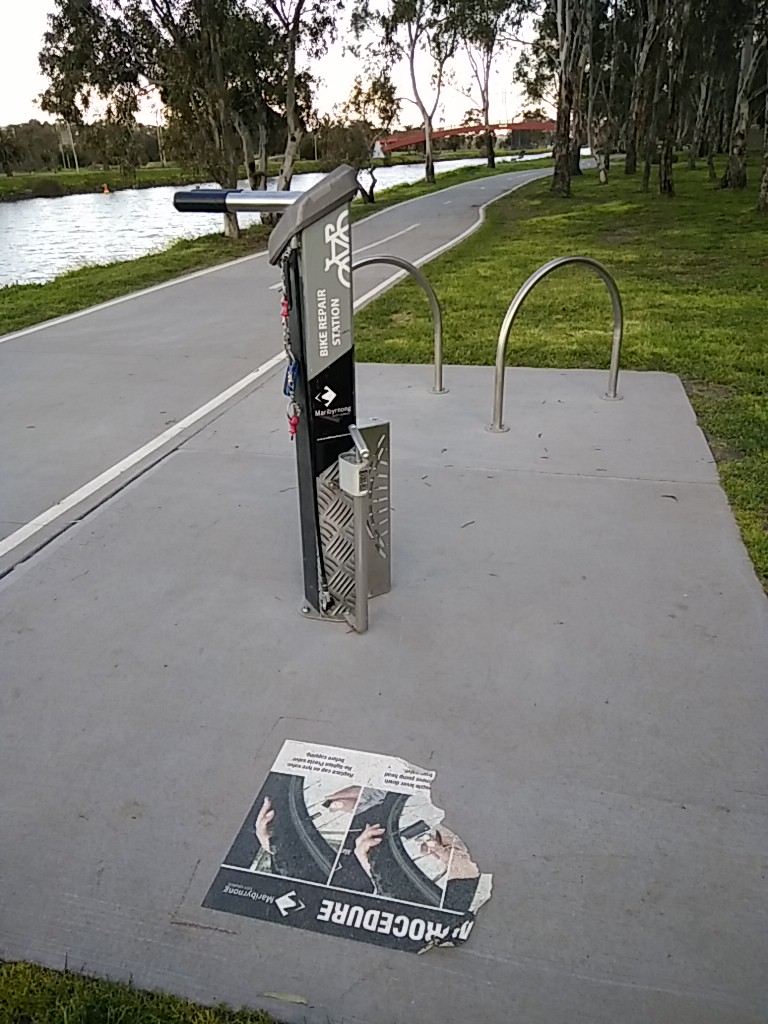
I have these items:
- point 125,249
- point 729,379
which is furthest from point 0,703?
point 125,249

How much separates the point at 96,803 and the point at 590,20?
28.3 m

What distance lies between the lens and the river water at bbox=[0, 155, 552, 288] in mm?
16391

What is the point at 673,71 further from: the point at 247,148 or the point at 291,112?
the point at 247,148

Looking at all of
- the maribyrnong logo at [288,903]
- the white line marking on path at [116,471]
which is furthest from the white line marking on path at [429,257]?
the maribyrnong logo at [288,903]

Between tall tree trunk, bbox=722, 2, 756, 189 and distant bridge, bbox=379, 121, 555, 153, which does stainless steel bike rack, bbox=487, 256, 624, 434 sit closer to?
tall tree trunk, bbox=722, 2, 756, 189

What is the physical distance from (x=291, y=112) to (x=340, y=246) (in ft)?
55.0

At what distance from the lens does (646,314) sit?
818cm

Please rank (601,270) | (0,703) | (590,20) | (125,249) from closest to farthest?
(0,703)
(601,270)
(125,249)
(590,20)

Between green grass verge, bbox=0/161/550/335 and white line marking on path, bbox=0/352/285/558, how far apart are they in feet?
11.5

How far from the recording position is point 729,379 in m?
5.99

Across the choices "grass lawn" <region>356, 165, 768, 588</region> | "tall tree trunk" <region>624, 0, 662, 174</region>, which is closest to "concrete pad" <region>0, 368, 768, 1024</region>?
"grass lawn" <region>356, 165, 768, 588</region>

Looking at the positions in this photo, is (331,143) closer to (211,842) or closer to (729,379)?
(729,379)

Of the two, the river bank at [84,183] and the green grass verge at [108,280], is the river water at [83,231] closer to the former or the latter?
the green grass verge at [108,280]

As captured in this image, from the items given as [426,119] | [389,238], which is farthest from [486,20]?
[389,238]
